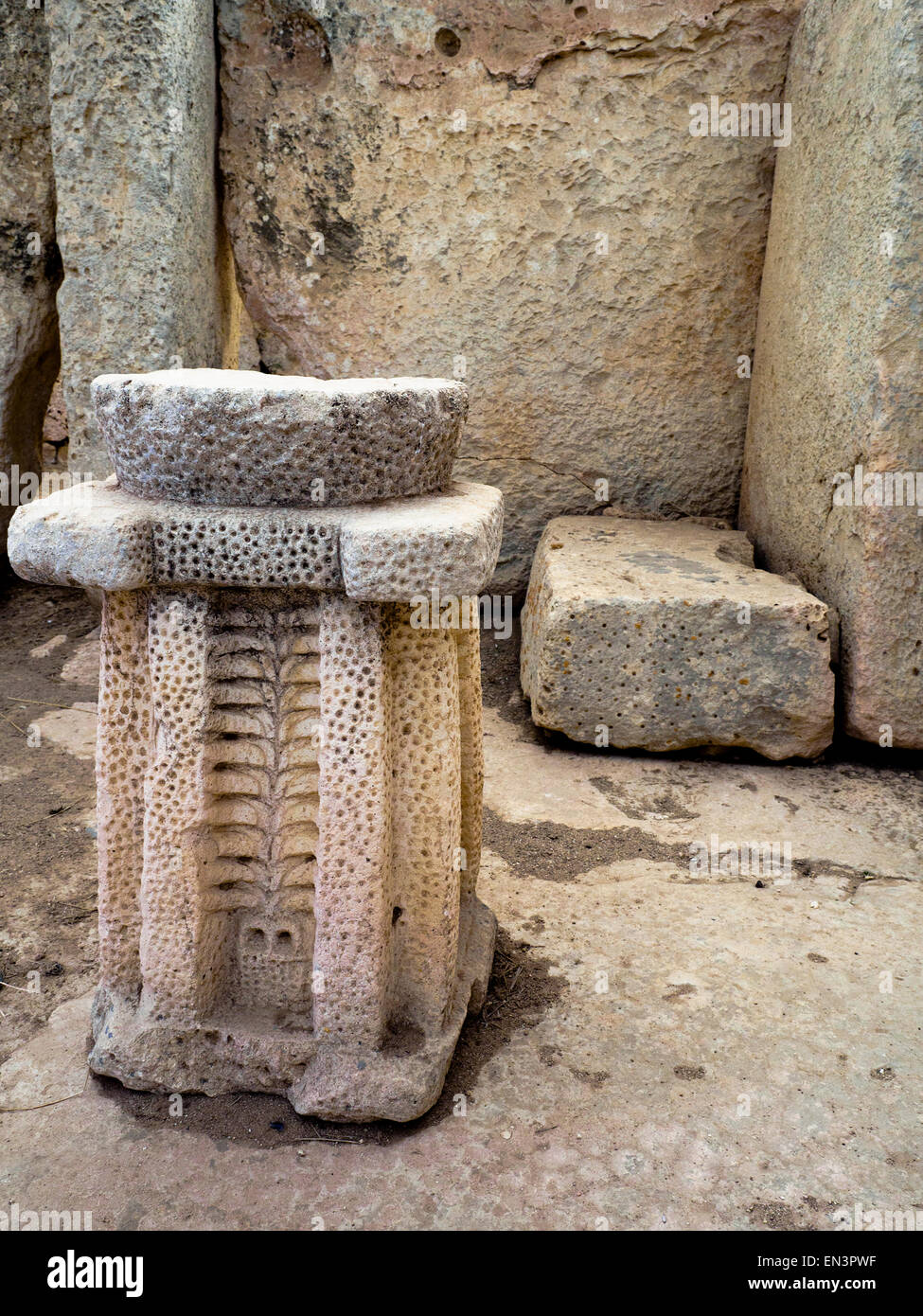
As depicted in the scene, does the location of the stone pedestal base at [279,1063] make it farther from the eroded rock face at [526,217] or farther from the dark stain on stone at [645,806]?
the eroded rock face at [526,217]

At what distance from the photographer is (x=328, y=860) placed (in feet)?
6.97

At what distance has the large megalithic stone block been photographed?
2.02 metres

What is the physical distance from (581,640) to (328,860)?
5.72 ft

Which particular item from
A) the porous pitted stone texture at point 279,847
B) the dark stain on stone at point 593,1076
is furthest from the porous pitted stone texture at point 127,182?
the dark stain on stone at point 593,1076

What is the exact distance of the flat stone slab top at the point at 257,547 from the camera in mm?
1942

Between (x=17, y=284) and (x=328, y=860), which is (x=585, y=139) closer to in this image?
(x=17, y=284)

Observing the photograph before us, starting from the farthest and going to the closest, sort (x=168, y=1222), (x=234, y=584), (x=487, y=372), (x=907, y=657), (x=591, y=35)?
(x=487, y=372)
(x=591, y=35)
(x=907, y=657)
(x=234, y=584)
(x=168, y=1222)

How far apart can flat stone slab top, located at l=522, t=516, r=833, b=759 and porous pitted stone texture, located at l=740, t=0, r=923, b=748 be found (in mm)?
174

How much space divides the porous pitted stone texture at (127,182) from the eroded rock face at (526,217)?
0.36 metres

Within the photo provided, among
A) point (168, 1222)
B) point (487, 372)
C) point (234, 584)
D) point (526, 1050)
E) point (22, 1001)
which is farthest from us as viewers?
point (487, 372)

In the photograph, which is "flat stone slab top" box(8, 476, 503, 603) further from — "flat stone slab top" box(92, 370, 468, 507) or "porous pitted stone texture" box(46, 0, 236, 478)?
"porous pitted stone texture" box(46, 0, 236, 478)

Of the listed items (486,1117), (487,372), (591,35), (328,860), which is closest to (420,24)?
(591,35)

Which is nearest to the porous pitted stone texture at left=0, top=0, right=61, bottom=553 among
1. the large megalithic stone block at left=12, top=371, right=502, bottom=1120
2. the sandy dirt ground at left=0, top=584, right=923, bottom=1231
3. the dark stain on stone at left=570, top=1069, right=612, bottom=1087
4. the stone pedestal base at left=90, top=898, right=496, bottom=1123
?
the sandy dirt ground at left=0, top=584, right=923, bottom=1231

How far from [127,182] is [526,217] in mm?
1518
